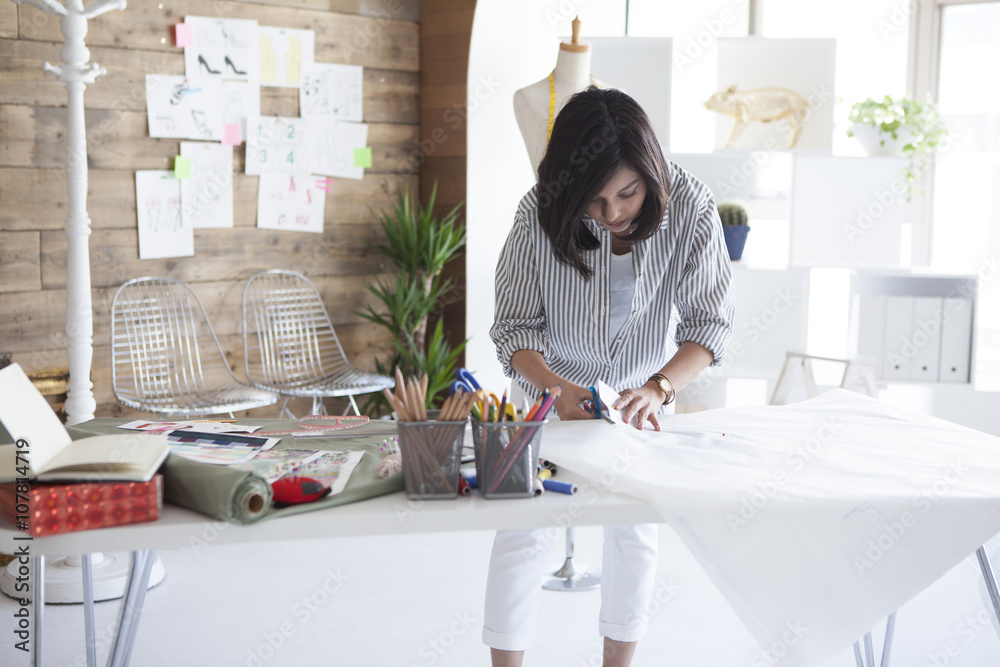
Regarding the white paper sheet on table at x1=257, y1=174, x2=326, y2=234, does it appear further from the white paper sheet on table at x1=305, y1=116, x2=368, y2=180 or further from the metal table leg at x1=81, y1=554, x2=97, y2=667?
the metal table leg at x1=81, y1=554, x2=97, y2=667

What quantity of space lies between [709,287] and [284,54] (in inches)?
102

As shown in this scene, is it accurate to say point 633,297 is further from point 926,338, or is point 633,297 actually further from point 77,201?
point 926,338

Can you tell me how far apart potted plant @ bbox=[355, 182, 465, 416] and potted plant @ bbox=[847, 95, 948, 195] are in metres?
1.68

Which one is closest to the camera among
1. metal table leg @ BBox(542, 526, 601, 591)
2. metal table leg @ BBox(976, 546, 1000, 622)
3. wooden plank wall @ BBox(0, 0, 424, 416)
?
metal table leg @ BBox(976, 546, 1000, 622)

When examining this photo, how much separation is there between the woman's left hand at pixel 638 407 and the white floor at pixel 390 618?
841mm

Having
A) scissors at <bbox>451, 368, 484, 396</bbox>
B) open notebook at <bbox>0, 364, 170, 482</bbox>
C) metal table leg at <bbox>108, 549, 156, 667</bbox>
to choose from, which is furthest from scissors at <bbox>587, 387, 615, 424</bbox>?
metal table leg at <bbox>108, 549, 156, 667</bbox>

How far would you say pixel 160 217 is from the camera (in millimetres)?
3484

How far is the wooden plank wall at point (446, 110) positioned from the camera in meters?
3.93

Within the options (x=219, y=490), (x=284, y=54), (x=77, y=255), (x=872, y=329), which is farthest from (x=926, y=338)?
(x=219, y=490)

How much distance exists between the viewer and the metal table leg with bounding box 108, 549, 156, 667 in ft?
5.22

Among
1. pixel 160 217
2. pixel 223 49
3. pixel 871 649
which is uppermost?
pixel 223 49

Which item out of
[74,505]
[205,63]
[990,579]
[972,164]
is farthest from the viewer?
[972,164]

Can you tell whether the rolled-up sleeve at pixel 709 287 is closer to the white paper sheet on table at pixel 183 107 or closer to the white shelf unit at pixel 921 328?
the white shelf unit at pixel 921 328

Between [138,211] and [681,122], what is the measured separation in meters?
2.46
